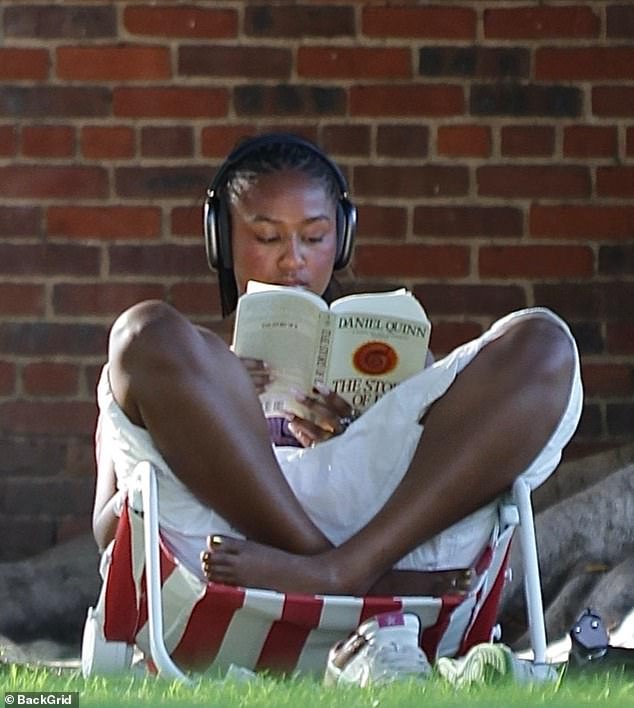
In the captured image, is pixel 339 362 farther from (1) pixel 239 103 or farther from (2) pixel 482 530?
(1) pixel 239 103

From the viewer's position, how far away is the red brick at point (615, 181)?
346cm

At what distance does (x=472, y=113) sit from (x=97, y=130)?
2.38ft

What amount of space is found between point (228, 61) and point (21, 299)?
0.61 m

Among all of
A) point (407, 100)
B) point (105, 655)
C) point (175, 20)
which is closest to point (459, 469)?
point (105, 655)

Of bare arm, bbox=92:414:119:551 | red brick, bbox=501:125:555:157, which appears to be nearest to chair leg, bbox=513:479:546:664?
bare arm, bbox=92:414:119:551

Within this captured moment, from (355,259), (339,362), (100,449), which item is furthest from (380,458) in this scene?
(355,259)

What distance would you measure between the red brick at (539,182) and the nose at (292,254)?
106cm

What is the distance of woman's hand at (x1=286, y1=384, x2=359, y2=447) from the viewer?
2.20 meters

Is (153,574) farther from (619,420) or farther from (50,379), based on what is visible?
(619,420)

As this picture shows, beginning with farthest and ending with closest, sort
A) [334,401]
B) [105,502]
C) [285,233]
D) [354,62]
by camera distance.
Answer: [354,62]
[285,233]
[105,502]
[334,401]

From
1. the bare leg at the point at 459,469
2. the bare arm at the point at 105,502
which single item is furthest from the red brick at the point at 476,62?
the bare leg at the point at 459,469

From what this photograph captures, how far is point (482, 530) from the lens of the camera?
211 cm

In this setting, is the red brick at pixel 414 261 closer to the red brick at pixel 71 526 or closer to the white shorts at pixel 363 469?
the red brick at pixel 71 526

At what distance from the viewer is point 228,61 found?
3.43m
